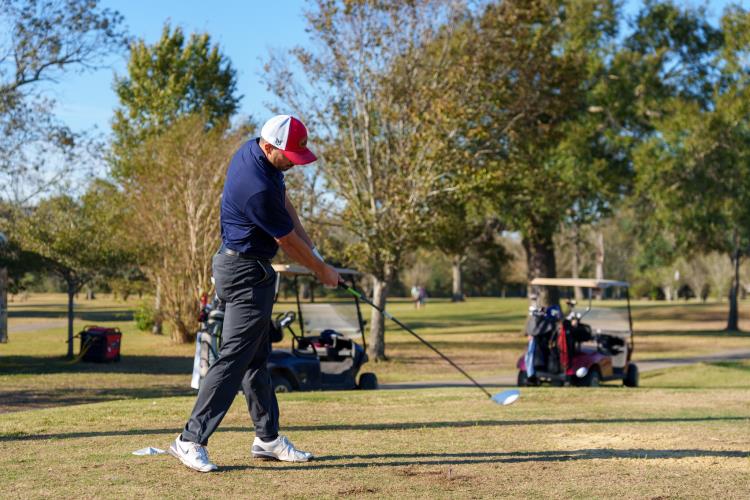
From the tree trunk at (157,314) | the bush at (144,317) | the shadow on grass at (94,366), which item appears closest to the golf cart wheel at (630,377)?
the shadow on grass at (94,366)

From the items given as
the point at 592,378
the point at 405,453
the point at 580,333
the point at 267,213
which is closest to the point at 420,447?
the point at 405,453

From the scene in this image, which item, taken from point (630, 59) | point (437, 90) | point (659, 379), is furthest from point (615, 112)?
point (659, 379)

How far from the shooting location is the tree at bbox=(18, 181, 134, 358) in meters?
21.9

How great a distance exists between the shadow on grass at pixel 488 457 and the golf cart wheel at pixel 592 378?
890 cm

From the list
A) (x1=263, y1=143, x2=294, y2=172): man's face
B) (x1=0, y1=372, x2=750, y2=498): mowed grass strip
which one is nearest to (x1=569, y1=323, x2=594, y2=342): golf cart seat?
(x1=0, y1=372, x2=750, y2=498): mowed grass strip

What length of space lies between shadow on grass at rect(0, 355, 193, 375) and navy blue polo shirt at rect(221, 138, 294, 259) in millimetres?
15307

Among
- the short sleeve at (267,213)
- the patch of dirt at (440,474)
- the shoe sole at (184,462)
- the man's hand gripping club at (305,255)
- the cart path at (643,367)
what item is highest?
the short sleeve at (267,213)

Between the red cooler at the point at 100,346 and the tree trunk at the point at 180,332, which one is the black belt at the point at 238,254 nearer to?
the red cooler at the point at 100,346

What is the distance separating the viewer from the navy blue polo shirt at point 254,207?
5258mm

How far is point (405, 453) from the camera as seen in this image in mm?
6023

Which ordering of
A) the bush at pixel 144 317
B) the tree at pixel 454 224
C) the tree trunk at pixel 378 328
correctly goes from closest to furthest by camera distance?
the tree at pixel 454 224 → the tree trunk at pixel 378 328 → the bush at pixel 144 317

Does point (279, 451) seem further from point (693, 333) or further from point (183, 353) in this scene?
point (693, 333)

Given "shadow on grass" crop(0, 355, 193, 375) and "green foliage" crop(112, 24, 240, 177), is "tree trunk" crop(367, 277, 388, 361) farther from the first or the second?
"green foliage" crop(112, 24, 240, 177)

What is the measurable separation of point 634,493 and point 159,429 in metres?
3.55
